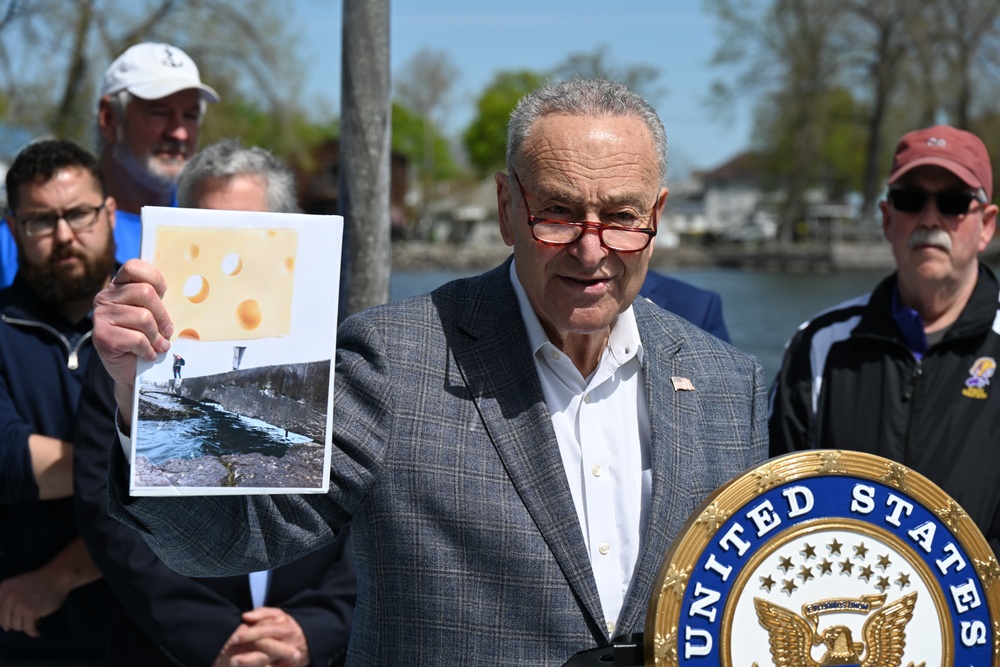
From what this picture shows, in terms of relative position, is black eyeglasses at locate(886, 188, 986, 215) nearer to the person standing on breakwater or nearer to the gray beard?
the person standing on breakwater

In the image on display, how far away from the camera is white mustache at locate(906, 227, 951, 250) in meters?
3.26

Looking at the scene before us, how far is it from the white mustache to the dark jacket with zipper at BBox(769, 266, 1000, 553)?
177mm

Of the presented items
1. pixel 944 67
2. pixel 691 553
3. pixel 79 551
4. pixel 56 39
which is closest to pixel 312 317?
pixel 691 553

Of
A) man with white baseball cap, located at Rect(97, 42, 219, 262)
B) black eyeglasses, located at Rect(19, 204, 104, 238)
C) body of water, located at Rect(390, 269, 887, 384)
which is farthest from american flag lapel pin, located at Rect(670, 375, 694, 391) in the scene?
body of water, located at Rect(390, 269, 887, 384)

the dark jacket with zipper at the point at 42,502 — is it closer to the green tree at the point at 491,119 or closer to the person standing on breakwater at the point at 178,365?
the person standing on breakwater at the point at 178,365

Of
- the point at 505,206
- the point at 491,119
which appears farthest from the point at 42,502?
the point at 491,119

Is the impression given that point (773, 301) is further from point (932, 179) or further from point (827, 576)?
point (827, 576)

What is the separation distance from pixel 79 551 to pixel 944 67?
38.7 metres

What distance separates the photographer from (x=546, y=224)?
209 centimetres

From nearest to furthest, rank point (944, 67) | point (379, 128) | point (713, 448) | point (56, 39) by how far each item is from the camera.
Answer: point (713, 448) < point (379, 128) < point (56, 39) < point (944, 67)

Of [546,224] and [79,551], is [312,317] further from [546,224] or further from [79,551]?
[79,551]

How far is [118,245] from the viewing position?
3.88m

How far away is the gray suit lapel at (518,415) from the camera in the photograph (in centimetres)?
210

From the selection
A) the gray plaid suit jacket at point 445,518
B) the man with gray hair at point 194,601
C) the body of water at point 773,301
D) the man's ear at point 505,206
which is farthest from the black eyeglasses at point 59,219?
the body of water at point 773,301
